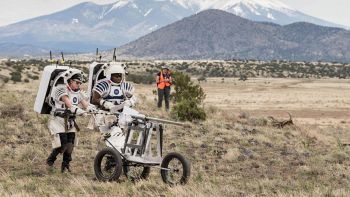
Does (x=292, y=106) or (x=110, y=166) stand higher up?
(x=292, y=106)

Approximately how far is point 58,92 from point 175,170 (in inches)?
98.7

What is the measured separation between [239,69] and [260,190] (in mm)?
87737

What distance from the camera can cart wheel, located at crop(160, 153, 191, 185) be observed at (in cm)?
938

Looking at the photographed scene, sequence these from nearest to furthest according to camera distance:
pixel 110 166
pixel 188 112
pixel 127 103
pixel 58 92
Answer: pixel 110 166 → pixel 127 103 → pixel 58 92 → pixel 188 112

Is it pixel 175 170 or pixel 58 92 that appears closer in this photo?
pixel 175 170

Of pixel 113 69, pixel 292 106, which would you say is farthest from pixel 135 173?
pixel 292 106

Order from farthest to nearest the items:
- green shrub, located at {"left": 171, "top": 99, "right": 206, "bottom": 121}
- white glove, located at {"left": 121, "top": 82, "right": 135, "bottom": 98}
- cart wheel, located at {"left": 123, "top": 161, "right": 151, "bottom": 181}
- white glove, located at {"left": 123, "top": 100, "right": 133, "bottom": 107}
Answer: green shrub, located at {"left": 171, "top": 99, "right": 206, "bottom": 121} → white glove, located at {"left": 121, "top": 82, "right": 135, "bottom": 98} → white glove, located at {"left": 123, "top": 100, "right": 133, "bottom": 107} → cart wheel, located at {"left": 123, "top": 161, "right": 151, "bottom": 181}

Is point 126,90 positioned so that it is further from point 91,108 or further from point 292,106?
point 292,106

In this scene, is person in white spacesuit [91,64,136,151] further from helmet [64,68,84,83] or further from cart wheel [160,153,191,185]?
cart wheel [160,153,191,185]

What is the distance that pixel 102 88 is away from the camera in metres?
10.4

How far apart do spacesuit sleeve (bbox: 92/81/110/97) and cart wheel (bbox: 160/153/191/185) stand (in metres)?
1.57

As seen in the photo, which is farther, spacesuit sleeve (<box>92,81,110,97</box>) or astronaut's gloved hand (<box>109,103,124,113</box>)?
spacesuit sleeve (<box>92,81,110,97</box>)

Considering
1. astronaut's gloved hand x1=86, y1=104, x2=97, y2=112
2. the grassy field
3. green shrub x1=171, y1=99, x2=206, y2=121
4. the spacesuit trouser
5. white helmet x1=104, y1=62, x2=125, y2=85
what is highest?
white helmet x1=104, y1=62, x2=125, y2=85

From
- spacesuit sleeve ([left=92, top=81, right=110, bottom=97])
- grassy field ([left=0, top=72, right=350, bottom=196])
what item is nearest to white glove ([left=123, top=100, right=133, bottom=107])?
spacesuit sleeve ([left=92, top=81, right=110, bottom=97])
